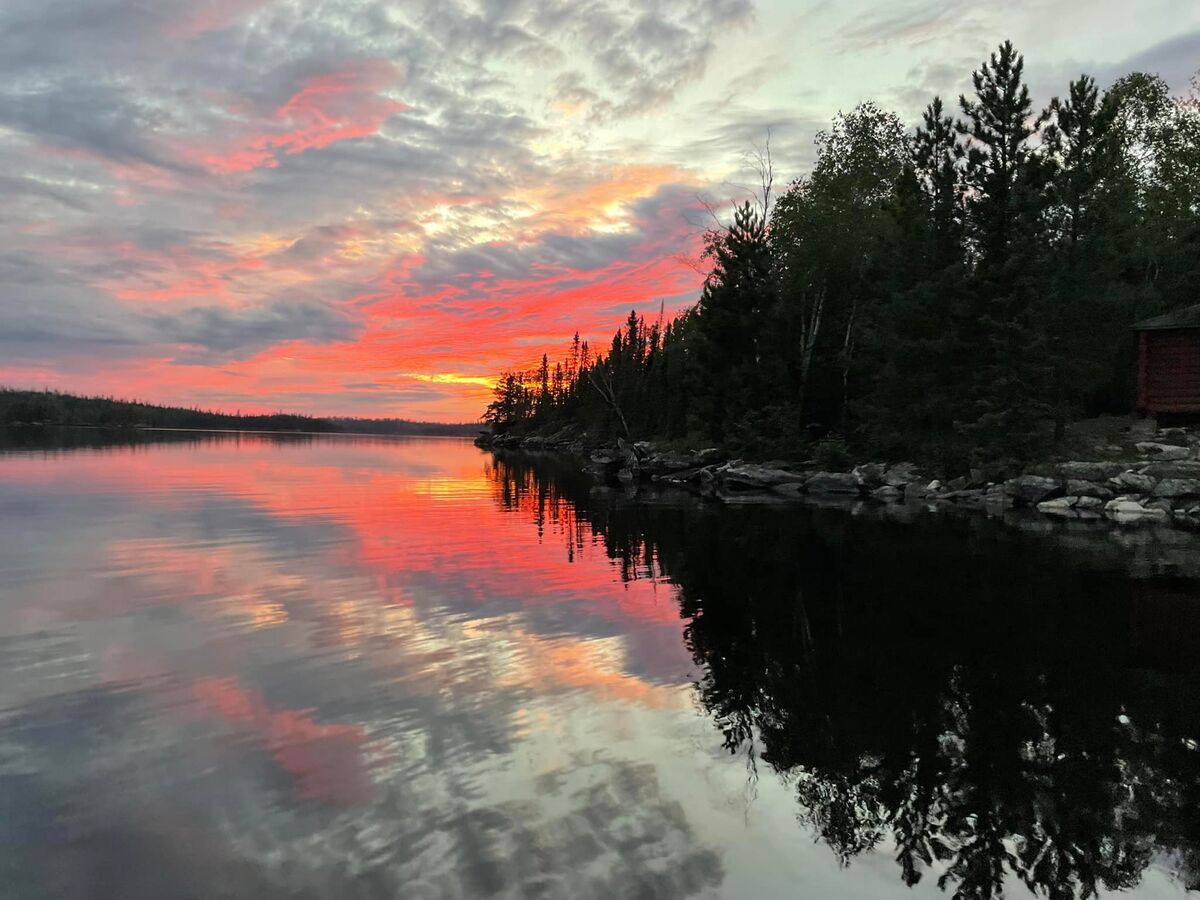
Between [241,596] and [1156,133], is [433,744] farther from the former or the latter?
[1156,133]

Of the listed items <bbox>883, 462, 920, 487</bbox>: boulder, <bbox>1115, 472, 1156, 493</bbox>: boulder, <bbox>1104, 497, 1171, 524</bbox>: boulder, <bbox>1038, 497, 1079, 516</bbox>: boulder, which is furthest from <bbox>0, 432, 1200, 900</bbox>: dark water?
<bbox>883, 462, 920, 487</bbox>: boulder

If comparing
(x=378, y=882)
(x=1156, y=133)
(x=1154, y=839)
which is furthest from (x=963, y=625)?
(x=1156, y=133)

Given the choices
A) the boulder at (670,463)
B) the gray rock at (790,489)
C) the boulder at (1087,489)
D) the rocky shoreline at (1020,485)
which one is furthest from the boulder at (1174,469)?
the boulder at (670,463)

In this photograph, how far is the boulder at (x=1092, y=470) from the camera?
29953 millimetres

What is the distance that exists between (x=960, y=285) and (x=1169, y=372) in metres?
10.5

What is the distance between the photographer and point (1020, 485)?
3112 centimetres

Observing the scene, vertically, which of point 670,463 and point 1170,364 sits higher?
point 1170,364

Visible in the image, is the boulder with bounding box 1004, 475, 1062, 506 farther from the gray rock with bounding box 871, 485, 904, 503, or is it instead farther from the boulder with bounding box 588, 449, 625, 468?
the boulder with bounding box 588, 449, 625, 468

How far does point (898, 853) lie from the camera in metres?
5.58

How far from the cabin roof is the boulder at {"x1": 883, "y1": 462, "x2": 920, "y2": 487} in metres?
11.9

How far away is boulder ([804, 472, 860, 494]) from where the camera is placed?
3853cm

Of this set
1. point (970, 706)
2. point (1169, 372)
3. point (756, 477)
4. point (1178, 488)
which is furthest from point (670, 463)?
point (970, 706)

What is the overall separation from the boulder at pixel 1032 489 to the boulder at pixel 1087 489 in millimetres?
450

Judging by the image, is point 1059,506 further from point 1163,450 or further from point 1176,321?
point 1176,321
